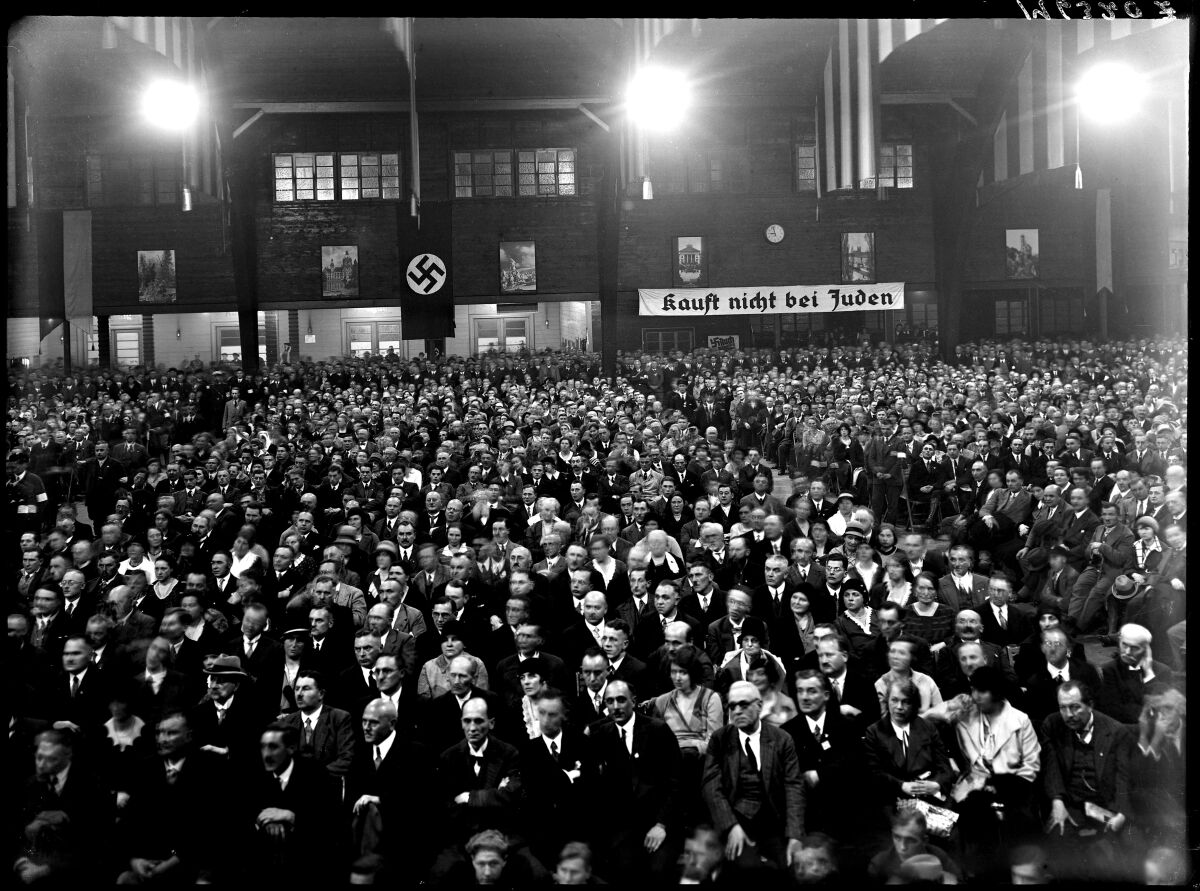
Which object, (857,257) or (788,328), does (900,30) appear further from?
(857,257)

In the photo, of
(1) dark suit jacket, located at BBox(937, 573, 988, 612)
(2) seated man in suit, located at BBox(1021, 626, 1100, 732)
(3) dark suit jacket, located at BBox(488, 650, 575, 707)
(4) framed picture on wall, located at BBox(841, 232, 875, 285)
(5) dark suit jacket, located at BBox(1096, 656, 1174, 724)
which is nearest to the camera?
(5) dark suit jacket, located at BBox(1096, 656, 1174, 724)

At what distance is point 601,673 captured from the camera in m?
7.01

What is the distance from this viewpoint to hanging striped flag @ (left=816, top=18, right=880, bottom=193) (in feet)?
37.7

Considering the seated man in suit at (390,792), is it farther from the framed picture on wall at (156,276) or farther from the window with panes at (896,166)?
the window with panes at (896,166)

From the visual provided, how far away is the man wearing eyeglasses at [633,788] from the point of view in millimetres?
6098

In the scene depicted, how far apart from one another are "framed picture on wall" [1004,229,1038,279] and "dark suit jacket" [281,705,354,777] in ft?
88.2

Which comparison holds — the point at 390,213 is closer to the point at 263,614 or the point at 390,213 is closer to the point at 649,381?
the point at 649,381

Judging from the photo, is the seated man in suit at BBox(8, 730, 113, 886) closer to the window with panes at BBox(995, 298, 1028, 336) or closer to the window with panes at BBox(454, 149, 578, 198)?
the window with panes at BBox(454, 149, 578, 198)

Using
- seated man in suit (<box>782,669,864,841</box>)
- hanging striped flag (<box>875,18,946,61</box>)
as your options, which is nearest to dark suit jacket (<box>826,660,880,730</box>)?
seated man in suit (<box>782,669,864,841</box>)

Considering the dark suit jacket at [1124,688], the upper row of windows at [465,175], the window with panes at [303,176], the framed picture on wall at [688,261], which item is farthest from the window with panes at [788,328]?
the dark suit jacket at [1124,688]

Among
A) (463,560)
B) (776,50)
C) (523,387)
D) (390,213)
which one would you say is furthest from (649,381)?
(463,560)

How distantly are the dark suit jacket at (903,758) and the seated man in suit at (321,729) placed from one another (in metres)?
3.19

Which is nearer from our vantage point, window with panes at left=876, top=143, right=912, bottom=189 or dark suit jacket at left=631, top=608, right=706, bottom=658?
dark suit jacket at left=631, top=608, right=706, bottom=658

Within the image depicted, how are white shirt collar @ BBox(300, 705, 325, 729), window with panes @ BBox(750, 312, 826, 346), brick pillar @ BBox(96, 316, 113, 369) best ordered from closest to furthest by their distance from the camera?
white shirt collar @ BBox(300, 705, 325, 729) → brick pillar @ BBox(96, 316, 113, 369) → window with panes @ BBox(750, 312, 826, 346)
